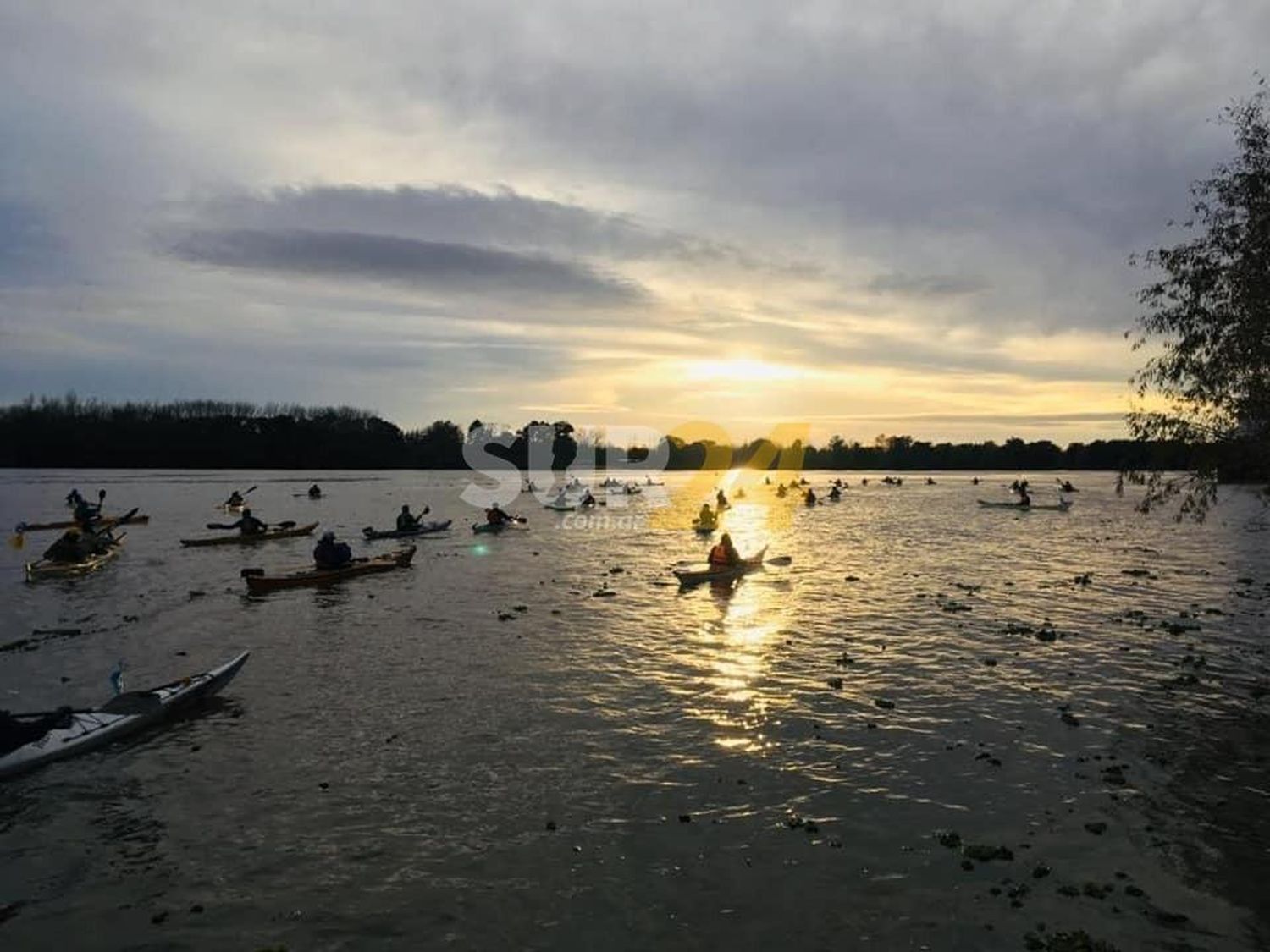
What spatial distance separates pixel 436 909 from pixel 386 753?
19.7 ft

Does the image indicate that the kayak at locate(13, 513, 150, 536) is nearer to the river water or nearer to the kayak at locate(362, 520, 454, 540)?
the kayak at locate(362, 520, 454, 540)

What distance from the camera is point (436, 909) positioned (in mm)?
10398

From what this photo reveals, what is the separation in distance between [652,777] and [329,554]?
1085 inches

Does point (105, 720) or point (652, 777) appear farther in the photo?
point (105, 720)

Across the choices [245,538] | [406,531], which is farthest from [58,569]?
[406,531]

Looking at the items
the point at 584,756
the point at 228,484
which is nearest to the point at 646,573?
the point at 584,756

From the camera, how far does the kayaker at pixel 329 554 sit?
37.8 m

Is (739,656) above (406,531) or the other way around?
the other way around

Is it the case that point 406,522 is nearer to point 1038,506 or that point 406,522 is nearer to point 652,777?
point 652,777

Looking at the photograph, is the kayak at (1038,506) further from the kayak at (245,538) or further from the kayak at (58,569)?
the kayak at (58,569)

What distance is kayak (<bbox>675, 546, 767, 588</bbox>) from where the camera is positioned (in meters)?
36.7

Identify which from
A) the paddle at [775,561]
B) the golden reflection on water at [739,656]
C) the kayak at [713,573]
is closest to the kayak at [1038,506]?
the paddle at [775,561]

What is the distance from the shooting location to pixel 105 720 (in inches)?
645

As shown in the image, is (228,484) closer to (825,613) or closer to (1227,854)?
(825,613)
